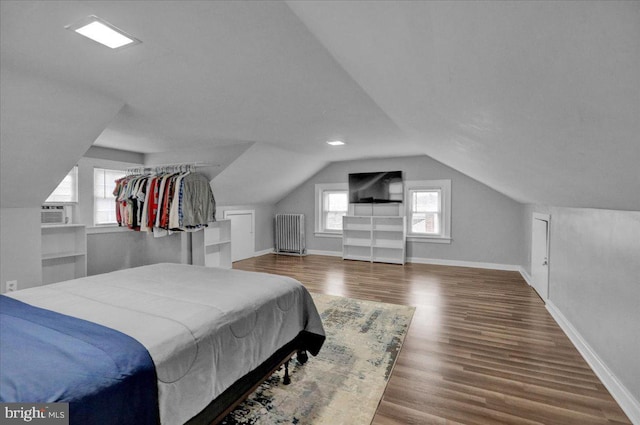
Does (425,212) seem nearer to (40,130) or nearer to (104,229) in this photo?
(104,229)

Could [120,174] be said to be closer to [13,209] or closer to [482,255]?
[13,209]

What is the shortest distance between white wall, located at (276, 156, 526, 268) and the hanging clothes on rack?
3.79m

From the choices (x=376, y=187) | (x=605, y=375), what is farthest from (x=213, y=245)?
(x=605, y=375)

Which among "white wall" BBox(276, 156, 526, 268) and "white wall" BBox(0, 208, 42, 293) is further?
"white wall" BBox(276, 156, 526, 268)

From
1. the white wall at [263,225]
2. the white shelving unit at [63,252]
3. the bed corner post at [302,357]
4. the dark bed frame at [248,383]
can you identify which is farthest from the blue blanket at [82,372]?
the white wall at [263,225]

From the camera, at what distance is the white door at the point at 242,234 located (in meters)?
6.71

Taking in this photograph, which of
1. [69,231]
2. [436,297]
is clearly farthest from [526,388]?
[69,231]

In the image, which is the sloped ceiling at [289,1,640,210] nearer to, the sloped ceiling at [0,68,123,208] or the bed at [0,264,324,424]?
the bed at [0,264,324,424]

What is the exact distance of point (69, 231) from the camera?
4.25 m

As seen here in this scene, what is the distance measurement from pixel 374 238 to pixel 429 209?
Answer: 1346 millimetres

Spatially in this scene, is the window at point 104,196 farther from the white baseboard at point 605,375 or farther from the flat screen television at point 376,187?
the white baseboard at point 605,375

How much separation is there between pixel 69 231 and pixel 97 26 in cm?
371

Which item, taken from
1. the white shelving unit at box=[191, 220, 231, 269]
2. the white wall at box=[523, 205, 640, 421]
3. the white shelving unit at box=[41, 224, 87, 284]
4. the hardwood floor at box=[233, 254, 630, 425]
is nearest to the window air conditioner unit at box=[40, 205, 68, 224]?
the white shelving unit at box=[41, 224, 87, 284]

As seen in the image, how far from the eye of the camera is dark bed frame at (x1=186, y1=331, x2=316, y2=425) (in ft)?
4.94
